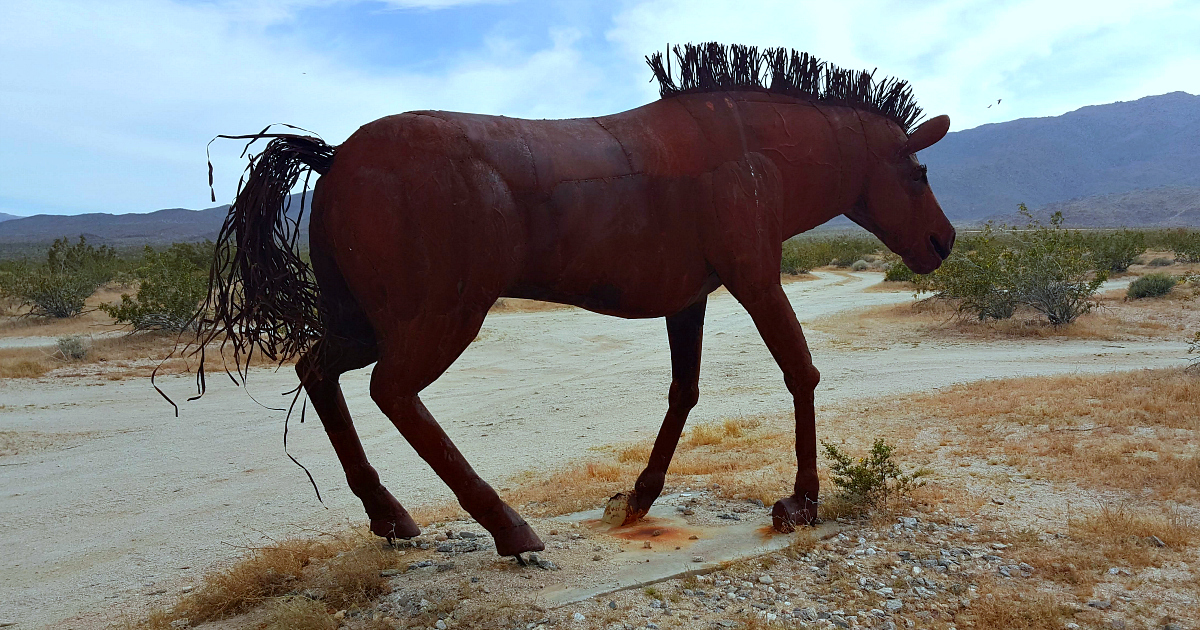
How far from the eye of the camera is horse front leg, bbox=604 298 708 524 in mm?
4473

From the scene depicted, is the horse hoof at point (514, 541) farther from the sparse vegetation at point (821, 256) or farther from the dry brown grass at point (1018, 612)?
the sparse vegetation at point (821, 256)

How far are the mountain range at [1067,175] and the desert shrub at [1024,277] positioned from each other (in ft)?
352

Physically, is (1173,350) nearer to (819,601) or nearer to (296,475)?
(819,601)

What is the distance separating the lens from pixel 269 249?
3.38m

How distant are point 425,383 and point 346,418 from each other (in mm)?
856

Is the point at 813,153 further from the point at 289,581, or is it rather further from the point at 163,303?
the point at 163,303

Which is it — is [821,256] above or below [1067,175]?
below

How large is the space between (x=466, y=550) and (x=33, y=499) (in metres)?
4.75

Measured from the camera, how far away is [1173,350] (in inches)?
448

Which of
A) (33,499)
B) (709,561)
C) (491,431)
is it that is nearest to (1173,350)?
(491,431)

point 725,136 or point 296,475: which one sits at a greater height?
→ point 725,136

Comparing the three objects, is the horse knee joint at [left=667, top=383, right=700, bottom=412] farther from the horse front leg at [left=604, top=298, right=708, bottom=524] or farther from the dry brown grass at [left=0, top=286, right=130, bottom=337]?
the dry brown grass at [left=0, top=286, right=130, bottom=337]

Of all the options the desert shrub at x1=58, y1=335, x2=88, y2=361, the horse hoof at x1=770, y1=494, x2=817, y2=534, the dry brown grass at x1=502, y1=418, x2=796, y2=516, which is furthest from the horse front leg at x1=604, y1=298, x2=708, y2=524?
the desert shrub at x1=58, y1=335, x2=88, y2=361

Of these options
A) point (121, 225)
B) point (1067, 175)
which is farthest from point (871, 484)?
point (1067, 175)
